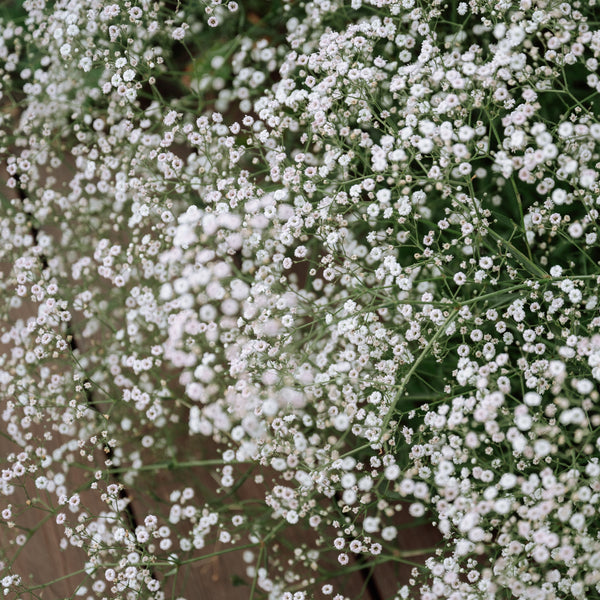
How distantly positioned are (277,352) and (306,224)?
0.83 ft

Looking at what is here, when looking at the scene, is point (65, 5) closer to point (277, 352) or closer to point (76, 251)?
point (76, 251)

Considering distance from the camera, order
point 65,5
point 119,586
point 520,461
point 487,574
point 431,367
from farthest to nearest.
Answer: point 65,5, point 431,367, point 119,586, point 520,461, point 487,574

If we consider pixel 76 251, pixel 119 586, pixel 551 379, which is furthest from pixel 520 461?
pixel 76 251

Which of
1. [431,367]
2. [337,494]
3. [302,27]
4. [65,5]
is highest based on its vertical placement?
[65,5]

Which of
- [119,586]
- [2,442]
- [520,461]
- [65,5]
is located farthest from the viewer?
[2,442]

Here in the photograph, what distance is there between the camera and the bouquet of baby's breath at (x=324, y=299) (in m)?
1.20

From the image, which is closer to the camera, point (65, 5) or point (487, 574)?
point (487, 574)

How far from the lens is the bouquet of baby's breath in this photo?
1.20 m

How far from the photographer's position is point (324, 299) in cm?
147

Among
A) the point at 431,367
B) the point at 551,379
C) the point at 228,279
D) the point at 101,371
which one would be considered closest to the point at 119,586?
the point at 101,371

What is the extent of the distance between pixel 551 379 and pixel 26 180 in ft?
4.51

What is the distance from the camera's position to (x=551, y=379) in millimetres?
1258

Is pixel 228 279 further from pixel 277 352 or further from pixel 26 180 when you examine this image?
pixel 26 180

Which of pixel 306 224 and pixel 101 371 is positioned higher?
pixel 306 224
